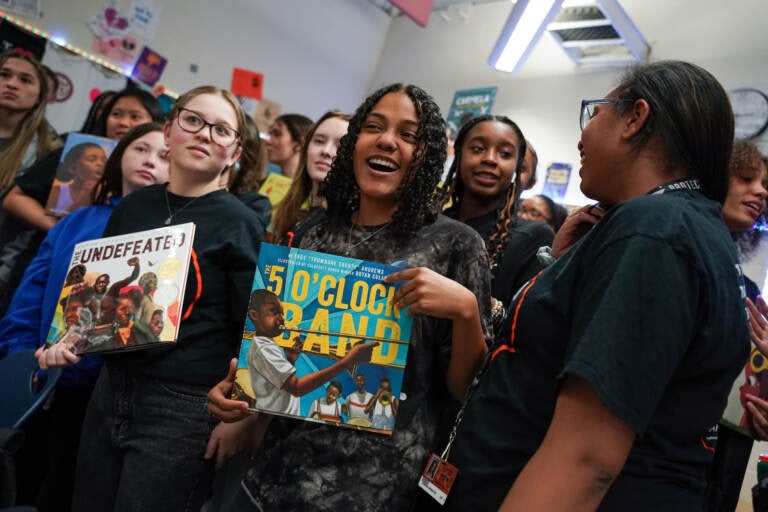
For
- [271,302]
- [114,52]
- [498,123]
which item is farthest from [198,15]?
[271,302]

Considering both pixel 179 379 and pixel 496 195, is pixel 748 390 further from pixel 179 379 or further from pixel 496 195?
pixel 179 379

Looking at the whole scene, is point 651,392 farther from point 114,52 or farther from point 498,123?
point 114,52

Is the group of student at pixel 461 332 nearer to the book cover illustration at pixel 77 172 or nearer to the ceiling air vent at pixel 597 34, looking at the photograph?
the book cover illustration at pixel 77 172

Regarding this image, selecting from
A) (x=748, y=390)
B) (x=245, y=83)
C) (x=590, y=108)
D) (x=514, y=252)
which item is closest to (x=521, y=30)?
(x=245, y=83)

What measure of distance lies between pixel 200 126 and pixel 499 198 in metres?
1.08

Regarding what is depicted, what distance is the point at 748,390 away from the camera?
180 cm

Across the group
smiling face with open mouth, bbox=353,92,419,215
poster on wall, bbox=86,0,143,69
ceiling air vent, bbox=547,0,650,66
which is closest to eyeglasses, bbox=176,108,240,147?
smiling face with open mouth, bbox=353,92,419,215

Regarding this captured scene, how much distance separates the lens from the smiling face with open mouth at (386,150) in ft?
4.20

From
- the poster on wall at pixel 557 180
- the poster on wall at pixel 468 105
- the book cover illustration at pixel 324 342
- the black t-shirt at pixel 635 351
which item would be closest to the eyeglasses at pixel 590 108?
the black t-shirt at pixel 635 351

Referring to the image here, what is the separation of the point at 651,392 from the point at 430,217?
0.66m

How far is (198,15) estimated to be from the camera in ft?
19.0

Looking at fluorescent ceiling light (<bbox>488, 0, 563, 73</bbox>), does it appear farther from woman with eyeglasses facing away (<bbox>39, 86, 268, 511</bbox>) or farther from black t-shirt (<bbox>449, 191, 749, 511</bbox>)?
black t-shirt (<bbox>449, 191, 749, 511</bbox>)

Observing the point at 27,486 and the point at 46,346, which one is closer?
the point at 46,346

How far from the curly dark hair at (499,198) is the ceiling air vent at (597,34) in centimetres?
271
